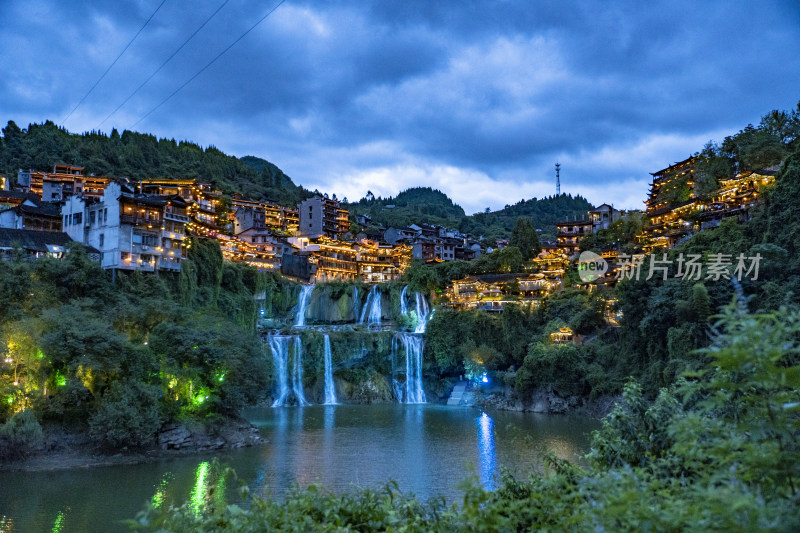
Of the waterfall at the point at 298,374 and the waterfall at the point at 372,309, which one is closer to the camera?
the waterfall at the point at 298,374

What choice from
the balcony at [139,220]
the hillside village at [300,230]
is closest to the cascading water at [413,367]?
the hillside village at [300,230]

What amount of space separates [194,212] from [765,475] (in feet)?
218

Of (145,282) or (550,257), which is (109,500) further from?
(550,257)

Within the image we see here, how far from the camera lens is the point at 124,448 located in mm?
25172

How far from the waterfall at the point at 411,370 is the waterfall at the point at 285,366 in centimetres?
932

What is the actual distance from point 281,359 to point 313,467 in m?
28.9

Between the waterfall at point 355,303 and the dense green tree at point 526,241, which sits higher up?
the dense green tree at point 526,241

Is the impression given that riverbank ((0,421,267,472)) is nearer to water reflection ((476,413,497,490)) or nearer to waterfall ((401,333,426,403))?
water reflection ((476,413,497,490))

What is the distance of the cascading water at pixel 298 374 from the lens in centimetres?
5128

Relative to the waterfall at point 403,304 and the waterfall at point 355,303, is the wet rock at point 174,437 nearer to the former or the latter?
the waterfall at point 355,303

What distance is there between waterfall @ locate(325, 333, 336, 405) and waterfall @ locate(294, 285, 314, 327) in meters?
8.39

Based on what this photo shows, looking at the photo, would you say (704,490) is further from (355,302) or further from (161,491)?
(355,302)

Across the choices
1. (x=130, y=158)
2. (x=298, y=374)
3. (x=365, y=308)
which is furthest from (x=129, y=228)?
(x=130, y=158)

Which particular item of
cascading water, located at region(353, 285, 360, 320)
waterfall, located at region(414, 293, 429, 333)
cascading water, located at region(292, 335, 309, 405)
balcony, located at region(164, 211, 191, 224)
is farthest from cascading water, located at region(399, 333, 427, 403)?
balcony, located at region(164, 211, 191, 224)
